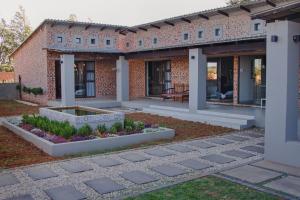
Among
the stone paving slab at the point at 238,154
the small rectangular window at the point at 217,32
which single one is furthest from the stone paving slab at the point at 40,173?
the small rectangular window at the point at 217,32

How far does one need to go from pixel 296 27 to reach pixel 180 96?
33.4 ft

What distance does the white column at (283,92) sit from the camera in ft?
22.1

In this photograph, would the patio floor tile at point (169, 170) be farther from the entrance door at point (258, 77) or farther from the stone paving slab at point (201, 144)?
the entrance door at point (258, 77)

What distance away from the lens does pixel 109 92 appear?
72.3ft

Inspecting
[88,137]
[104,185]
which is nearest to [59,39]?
[88,137]

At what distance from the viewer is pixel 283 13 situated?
6.63 metres

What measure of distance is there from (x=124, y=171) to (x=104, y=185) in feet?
2.79

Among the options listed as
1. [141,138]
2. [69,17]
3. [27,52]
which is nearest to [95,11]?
[69,17]

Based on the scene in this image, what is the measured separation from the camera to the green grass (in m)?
5.00

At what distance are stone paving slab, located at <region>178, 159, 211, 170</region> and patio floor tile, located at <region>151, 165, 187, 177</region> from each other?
1.08 feet

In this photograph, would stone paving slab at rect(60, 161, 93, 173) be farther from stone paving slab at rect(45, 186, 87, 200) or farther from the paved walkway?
stone paving slab at rect(45, 186, 87, 200)

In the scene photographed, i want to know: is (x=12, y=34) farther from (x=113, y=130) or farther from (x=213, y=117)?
(x=113, y=130)

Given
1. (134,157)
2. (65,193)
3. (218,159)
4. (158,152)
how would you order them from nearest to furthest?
(65,193) < (218,159) < (134,157) < (158,152)

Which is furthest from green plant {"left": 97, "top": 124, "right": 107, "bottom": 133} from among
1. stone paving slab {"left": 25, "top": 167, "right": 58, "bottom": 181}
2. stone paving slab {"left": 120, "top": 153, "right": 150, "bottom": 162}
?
stone paving slab {"left": 25, "top": 167, "right": 58, "bottom": 181}
